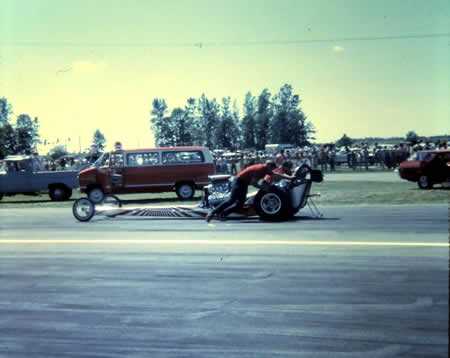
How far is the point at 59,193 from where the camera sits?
27.2m

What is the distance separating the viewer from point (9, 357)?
524 cm

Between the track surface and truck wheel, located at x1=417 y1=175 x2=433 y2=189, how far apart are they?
1147 centimetres

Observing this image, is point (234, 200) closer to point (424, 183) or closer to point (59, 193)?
point (424, 183)

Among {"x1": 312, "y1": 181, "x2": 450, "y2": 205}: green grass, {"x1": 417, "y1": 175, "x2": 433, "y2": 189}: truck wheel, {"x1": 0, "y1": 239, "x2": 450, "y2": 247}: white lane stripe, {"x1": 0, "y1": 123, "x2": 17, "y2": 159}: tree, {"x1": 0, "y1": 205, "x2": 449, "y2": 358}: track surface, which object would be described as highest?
{"x1": 0, "y1": 123, "x2": 17, "y2": 159}: tree

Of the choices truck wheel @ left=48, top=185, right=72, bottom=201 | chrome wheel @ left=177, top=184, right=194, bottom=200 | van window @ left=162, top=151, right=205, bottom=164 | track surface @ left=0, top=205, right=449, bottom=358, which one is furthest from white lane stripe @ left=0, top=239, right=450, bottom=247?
truck wheel @ left=48, top=185, right=72, bottom=201

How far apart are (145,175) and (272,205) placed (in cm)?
1115

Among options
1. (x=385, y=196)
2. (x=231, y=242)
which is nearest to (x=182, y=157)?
(x=385, y=196)

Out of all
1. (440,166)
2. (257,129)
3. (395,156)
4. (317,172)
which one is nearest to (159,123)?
(257,129)

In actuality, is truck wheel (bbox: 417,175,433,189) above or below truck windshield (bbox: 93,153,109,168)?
below

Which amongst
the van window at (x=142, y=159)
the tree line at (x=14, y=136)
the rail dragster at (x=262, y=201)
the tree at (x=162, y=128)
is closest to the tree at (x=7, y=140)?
the tree line at (x=14, y=136)

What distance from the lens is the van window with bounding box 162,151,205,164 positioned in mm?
24750

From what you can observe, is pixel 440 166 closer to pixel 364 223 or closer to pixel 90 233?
pixel 364 223

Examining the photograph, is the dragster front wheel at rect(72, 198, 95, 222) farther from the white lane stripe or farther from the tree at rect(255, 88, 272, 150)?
the tree at rect(255, 88, 272, 150)

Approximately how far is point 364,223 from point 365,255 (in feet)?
13.2
